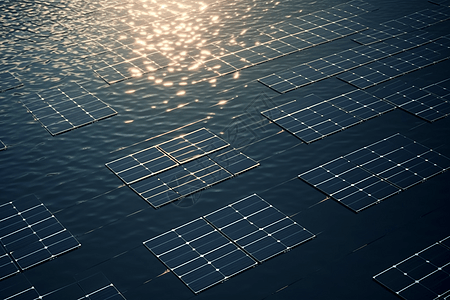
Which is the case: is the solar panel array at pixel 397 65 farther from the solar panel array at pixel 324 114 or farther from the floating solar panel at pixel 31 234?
the floating solar panel at pixel 31 234

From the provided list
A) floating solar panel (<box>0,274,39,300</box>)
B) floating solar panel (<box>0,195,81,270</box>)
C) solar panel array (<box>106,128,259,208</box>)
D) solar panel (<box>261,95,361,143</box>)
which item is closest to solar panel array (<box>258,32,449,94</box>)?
solar panel (<box>261,95,361,143</box>)

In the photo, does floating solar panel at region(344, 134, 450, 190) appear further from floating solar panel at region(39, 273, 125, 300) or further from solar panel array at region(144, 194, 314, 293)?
floating solar panel at region(39, 273, 125, 300)

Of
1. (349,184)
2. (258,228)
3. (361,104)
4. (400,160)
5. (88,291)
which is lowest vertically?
(88,291)

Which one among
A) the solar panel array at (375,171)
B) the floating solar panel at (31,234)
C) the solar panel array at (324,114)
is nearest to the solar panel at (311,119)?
the solar panel array at (324,114)

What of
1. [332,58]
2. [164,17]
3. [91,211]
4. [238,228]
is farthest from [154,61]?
[238,228]

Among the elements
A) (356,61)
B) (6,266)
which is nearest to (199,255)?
(6,266)

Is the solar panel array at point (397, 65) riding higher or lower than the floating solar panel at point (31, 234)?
higher

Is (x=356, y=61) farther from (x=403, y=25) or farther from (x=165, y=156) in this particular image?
(x=165, y=156)

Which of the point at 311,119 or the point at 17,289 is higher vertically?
the point at 311,119
